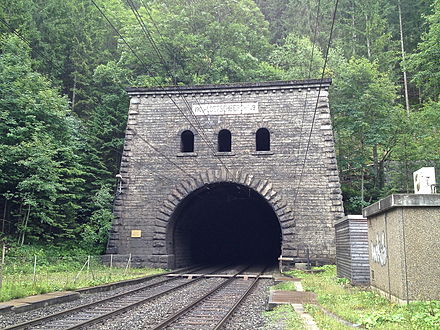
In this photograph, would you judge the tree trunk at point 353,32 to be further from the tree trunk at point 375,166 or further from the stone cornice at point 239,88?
the stone cornice at point 239,88

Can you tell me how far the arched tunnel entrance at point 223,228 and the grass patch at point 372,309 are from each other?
9.23 metres

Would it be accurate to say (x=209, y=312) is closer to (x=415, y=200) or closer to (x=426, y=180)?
(x=415, y=200)

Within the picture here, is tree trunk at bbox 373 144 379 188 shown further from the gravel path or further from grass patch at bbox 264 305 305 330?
the gravel path

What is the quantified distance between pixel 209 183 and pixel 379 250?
10.4 metres

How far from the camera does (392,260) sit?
834cm

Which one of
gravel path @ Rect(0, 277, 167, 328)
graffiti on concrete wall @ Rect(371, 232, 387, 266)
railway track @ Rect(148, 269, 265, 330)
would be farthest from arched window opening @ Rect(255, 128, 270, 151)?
gravel path @ Rect(0, 277, 167, 328)

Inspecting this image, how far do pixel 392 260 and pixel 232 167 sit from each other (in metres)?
11.2

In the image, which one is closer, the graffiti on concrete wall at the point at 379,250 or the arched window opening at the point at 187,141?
the graffiti on concrete wall at the point at 379,250

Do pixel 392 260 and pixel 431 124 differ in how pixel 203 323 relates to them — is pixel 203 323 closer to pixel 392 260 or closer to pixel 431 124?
pixel 392 260

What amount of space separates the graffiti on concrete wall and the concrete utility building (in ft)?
24.2

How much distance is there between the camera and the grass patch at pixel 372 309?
6.13m

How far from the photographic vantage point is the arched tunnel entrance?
67.0 ft

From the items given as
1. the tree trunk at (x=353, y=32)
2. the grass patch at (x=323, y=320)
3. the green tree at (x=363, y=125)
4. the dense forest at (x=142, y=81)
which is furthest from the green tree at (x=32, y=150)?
the tree trunk at (x=353, y=32)

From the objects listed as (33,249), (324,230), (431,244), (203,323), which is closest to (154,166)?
(33,249)
